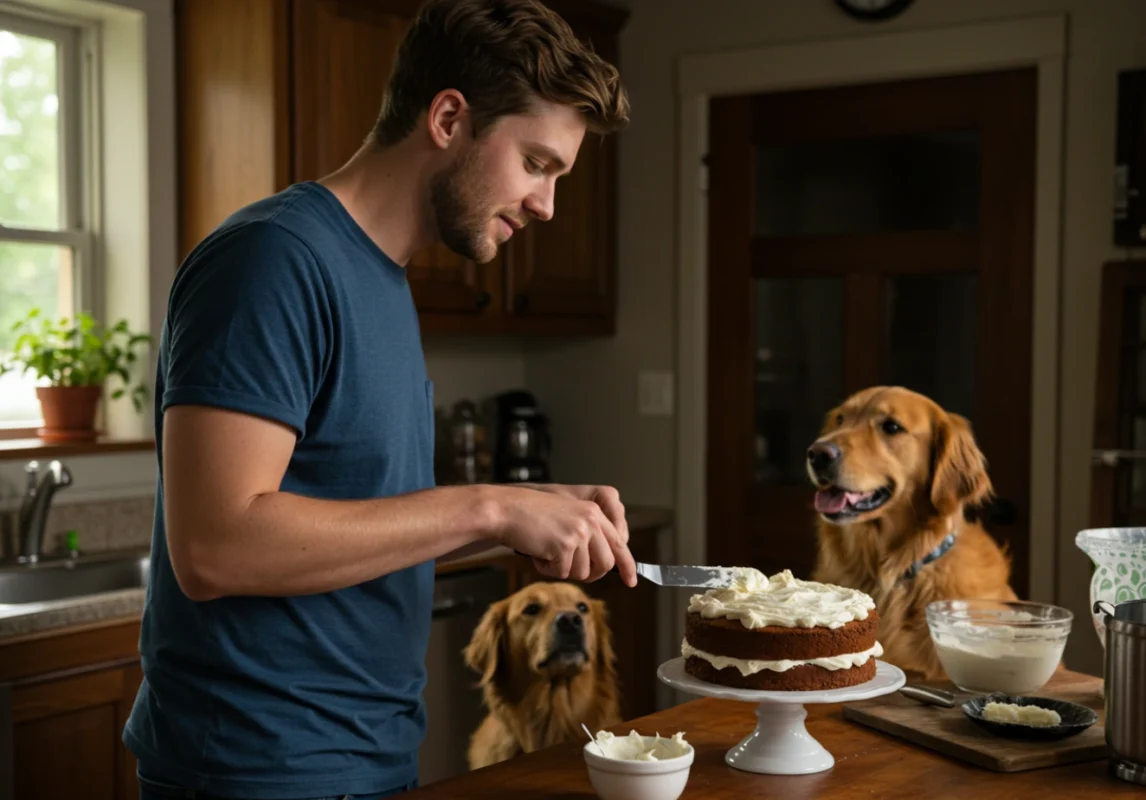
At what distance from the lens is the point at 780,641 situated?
4.75ft

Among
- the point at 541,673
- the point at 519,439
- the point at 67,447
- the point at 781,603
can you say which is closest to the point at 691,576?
the point at 781,603

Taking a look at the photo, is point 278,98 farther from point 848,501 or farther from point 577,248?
point 848,501

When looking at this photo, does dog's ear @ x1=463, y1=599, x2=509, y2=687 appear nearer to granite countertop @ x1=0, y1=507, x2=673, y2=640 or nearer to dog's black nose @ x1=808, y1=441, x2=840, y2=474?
granite countertop @ x1=0, y1=507, x2=673, y2=640

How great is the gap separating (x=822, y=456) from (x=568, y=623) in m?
0.98

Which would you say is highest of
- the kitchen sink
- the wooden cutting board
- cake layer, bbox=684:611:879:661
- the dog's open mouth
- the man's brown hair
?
the man's brown hair

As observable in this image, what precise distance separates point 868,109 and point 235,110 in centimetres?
180

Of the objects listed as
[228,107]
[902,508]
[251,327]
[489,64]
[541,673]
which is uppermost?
[228,107]

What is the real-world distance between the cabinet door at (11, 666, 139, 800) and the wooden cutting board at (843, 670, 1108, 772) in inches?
61.0

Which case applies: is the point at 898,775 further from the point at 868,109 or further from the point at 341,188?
the point at 868,109

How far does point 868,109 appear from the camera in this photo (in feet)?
12.5

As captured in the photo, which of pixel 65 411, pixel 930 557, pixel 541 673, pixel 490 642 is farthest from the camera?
pixel 65 411

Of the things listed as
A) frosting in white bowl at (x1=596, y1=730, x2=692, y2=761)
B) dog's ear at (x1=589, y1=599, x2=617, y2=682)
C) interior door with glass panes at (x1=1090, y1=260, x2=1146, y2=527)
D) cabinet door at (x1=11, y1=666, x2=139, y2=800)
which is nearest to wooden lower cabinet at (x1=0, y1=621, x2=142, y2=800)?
cabinet door at (x1=11, y1=666, x2=139, y2=800)

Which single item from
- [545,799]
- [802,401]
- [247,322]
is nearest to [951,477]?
[545,799]

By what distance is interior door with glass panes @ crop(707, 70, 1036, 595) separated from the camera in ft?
11.8
